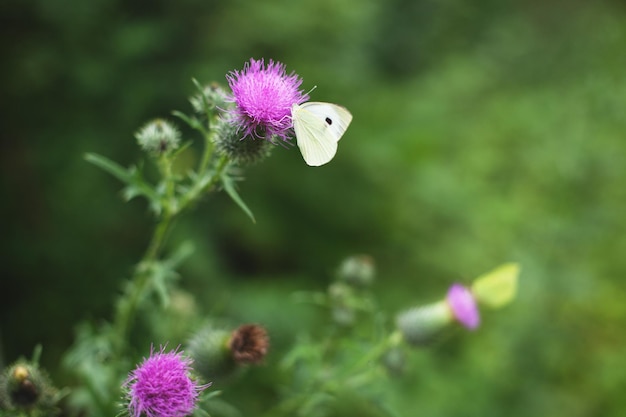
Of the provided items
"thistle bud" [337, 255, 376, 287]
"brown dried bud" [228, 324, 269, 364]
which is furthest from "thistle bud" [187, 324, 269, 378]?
"thistle bud" [337, 255, 376, 287]

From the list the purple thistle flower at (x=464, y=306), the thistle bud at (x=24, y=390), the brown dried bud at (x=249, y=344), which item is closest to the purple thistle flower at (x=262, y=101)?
the brown dried bud at (x=249, y=344)

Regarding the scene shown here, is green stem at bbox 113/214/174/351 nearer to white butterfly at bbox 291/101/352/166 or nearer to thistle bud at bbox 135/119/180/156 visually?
thistle bud at bbox 135/119/180/156

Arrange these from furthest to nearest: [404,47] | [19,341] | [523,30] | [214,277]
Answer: [523,30] < [404,47] < [214,277] < [19,341]

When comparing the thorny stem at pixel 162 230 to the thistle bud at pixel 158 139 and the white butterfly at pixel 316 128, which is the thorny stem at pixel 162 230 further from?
the white butterfly at pixel 316 128

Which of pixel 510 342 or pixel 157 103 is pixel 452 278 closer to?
pixel 510 342

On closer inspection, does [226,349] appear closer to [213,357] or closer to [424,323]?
[213,357]

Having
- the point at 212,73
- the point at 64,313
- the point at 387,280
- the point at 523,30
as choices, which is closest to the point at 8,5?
the point at 212,73
